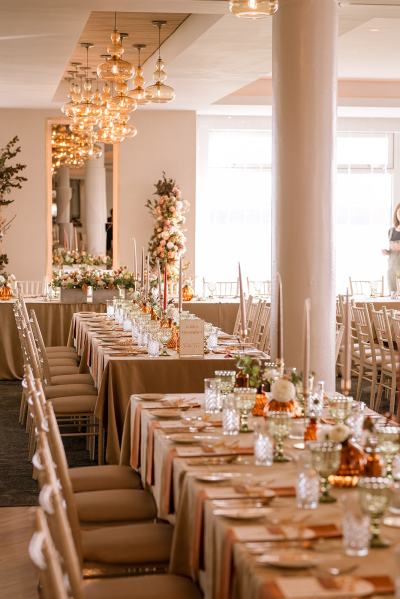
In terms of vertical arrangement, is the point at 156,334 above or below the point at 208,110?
below

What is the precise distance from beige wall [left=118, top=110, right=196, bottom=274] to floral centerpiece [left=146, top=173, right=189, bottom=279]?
22 centimetres

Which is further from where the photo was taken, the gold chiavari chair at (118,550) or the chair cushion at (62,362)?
the chair cushion at (62,362)

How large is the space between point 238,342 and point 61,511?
553cm

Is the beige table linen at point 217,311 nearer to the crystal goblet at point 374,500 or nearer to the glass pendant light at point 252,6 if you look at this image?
the glass pendant light at point 252,6

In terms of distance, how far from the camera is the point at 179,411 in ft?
15.7

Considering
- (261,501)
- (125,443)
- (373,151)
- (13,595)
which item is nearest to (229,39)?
(125,443)

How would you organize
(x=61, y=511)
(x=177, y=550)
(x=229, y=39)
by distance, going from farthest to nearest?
(x=229, y=39)
(x=177, y=550)
(x=61, y=511)

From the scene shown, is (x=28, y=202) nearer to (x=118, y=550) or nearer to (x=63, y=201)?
(x=63, y=201)

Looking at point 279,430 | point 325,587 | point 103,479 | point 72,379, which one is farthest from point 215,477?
point 72,379

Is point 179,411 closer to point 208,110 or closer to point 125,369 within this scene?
point 125,369

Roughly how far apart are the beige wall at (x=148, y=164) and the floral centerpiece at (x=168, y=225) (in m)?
0.22

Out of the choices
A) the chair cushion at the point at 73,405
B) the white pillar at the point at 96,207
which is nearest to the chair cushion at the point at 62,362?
the chair cushion at the point at 73,405

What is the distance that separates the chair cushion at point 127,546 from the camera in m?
3.61

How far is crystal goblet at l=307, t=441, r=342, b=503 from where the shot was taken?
313 cm
